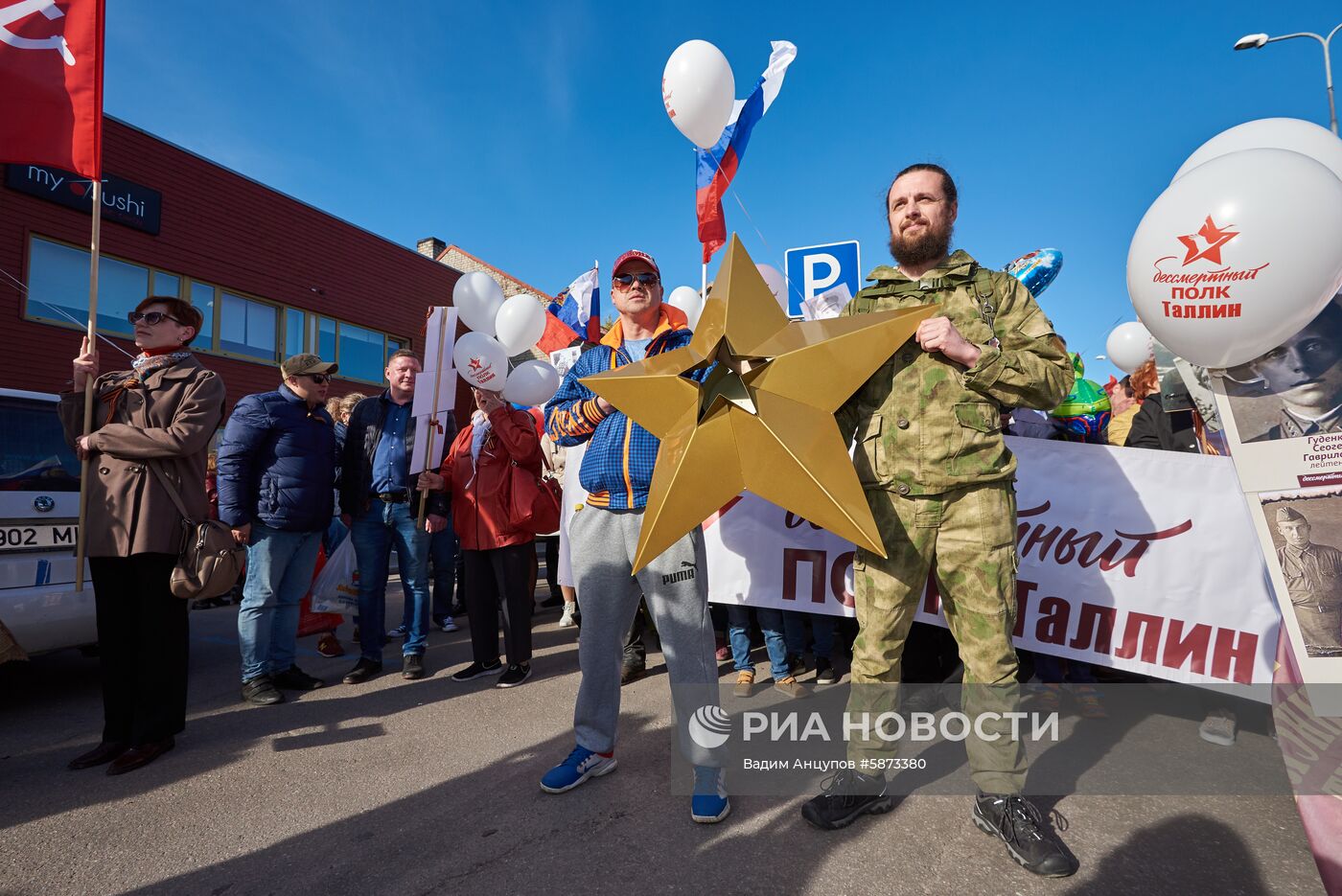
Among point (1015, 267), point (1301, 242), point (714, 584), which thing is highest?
point (1015, 267)

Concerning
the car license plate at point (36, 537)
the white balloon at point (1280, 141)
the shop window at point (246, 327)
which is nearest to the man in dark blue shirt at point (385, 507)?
the car license plate at point (36, 537)

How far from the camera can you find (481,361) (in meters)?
3.90

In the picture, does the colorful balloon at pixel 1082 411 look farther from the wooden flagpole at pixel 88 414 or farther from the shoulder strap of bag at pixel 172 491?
the wooden flagpole at pixel 88 414

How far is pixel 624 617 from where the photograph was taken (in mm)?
2461

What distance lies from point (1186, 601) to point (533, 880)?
2907mm

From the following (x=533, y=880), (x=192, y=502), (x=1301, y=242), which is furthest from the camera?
(x=192, y=502)

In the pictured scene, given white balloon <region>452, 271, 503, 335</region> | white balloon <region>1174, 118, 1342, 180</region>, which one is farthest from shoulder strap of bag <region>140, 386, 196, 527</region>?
white balloon <region>1174, 118, 1342, 180</region>

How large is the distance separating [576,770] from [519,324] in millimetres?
3305

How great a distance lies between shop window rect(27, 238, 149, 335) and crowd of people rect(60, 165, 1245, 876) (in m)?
9.88

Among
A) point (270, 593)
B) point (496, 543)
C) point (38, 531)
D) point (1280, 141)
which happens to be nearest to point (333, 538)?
point (270, 593)

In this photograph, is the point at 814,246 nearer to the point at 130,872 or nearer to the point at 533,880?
the point at 533,880

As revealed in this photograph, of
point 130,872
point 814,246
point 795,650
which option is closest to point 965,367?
point 795,650

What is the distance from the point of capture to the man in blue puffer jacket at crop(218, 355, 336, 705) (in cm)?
360

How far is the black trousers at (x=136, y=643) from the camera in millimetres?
2811
